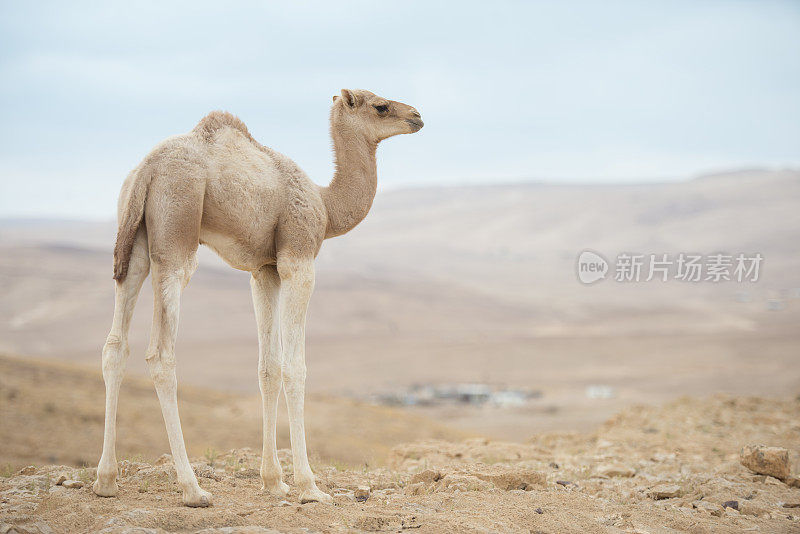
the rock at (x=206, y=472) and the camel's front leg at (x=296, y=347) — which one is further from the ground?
the camel's front leg at (x=296, y=347)

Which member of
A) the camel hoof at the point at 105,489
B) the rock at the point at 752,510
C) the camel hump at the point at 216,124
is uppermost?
the camel hump at the point at 216,124

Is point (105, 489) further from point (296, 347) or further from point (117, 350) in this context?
A: point (296, 347)

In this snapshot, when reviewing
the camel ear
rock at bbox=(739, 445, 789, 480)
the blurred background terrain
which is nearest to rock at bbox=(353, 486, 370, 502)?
the camel ear

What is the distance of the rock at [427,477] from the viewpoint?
8609 mm

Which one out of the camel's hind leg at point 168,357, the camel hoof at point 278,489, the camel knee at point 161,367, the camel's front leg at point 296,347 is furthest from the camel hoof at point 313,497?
the camel knee at point 161,367

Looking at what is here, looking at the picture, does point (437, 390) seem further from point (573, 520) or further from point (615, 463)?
point (573, 520)

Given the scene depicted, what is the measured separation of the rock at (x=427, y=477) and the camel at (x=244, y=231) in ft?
5.77

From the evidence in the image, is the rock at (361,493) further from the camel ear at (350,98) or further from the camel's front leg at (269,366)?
the camel ear at (350,98)

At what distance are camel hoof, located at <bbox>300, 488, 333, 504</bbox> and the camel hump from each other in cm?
356

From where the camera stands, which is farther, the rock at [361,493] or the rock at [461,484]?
the rock at [461,484]

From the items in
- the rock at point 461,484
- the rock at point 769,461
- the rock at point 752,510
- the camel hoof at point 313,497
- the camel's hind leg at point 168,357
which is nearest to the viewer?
the camel's hind leg at point 168,357

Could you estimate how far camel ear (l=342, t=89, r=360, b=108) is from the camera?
775cm

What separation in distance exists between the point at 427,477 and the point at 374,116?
166 inches

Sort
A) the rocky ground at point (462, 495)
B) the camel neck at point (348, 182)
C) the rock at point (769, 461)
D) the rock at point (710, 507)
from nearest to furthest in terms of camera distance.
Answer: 1. the rocky ground at point (462, 495)
2. the camel neck at point (348, 182)
3. the rock at point (710, 507)
4. the rock at point (769, 461)
